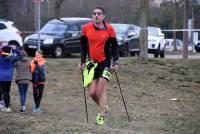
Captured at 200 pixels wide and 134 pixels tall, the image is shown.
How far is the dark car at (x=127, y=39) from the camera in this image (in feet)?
89.9

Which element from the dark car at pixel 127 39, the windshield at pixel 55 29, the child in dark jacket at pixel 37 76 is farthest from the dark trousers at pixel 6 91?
the dark car at pixel 127 39

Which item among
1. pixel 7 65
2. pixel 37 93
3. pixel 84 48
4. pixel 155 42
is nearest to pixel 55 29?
pixel 155 42

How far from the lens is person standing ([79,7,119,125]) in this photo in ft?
35.2

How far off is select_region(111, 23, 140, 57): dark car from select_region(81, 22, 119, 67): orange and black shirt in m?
16.1

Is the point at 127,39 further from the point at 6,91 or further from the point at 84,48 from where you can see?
the point at 84,48

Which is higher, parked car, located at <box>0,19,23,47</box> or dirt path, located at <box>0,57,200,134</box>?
parked car, located at <box>0,19,23,47</box>

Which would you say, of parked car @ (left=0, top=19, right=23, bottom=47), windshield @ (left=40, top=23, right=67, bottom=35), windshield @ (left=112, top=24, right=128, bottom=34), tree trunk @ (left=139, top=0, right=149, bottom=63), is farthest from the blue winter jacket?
windshield @ (left=112, top=24, right=128, bottom=34)

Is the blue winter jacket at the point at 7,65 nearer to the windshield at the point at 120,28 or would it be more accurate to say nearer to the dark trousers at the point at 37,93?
the dark trousers at the point at 37,93

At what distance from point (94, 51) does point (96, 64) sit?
0.24 m

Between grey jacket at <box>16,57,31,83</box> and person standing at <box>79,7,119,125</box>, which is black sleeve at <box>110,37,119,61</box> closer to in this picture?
person standing at <box>79,7,119,125</box>

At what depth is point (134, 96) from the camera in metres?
15.6

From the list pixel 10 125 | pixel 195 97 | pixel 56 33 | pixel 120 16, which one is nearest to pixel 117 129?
pixel 10 125

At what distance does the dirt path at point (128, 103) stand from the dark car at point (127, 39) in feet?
19.2

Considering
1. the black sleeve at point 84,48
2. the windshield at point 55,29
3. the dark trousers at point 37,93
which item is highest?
the windshield at point 55,29
